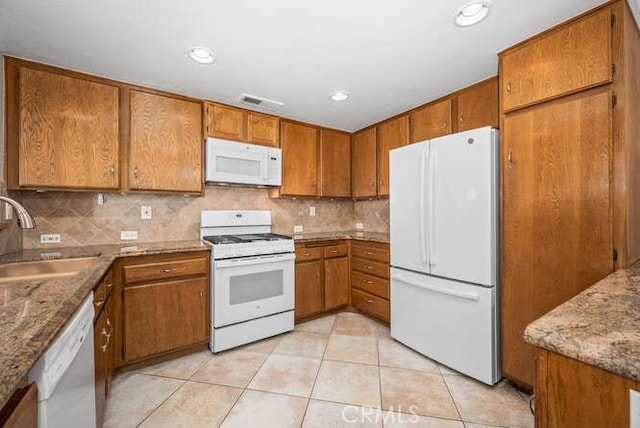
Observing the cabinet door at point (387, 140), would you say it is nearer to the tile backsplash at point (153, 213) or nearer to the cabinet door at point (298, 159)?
the tile backsplash at point (153, 213)

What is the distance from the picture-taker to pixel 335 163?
11.2 ft

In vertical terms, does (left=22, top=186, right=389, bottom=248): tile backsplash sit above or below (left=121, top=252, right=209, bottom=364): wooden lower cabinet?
above

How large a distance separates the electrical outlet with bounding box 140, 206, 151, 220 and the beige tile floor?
1236 mm

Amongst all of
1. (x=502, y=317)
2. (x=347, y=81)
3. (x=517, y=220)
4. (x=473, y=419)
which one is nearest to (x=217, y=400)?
(x=473, y=419)

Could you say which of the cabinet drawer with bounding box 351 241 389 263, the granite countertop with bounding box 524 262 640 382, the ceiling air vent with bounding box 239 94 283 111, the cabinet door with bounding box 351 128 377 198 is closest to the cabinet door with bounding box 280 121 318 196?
the ceiling air vent with bounding box 239 94 283 111

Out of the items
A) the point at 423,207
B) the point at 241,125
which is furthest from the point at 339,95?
the point at 423,207

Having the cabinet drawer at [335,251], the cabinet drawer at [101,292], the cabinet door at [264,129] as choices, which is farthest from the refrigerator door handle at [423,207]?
the cabinet drawer at [101,292]

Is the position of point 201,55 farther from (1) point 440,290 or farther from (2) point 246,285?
(1) point 440,290

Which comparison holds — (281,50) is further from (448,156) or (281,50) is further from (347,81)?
(448,156)

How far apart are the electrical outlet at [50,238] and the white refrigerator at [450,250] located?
2.72 m

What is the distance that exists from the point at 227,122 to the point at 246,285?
1.54 meters

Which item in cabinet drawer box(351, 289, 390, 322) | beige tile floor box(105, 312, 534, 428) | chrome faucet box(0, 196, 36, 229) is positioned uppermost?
chrome faucet box(0, 196, 36, 229)

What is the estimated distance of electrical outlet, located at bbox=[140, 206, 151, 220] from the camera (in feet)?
8.07

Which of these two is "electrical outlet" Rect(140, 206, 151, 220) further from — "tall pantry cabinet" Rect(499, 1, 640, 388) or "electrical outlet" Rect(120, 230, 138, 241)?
"tall pantry cabinet" Rect(499, 1, 640, 388)
